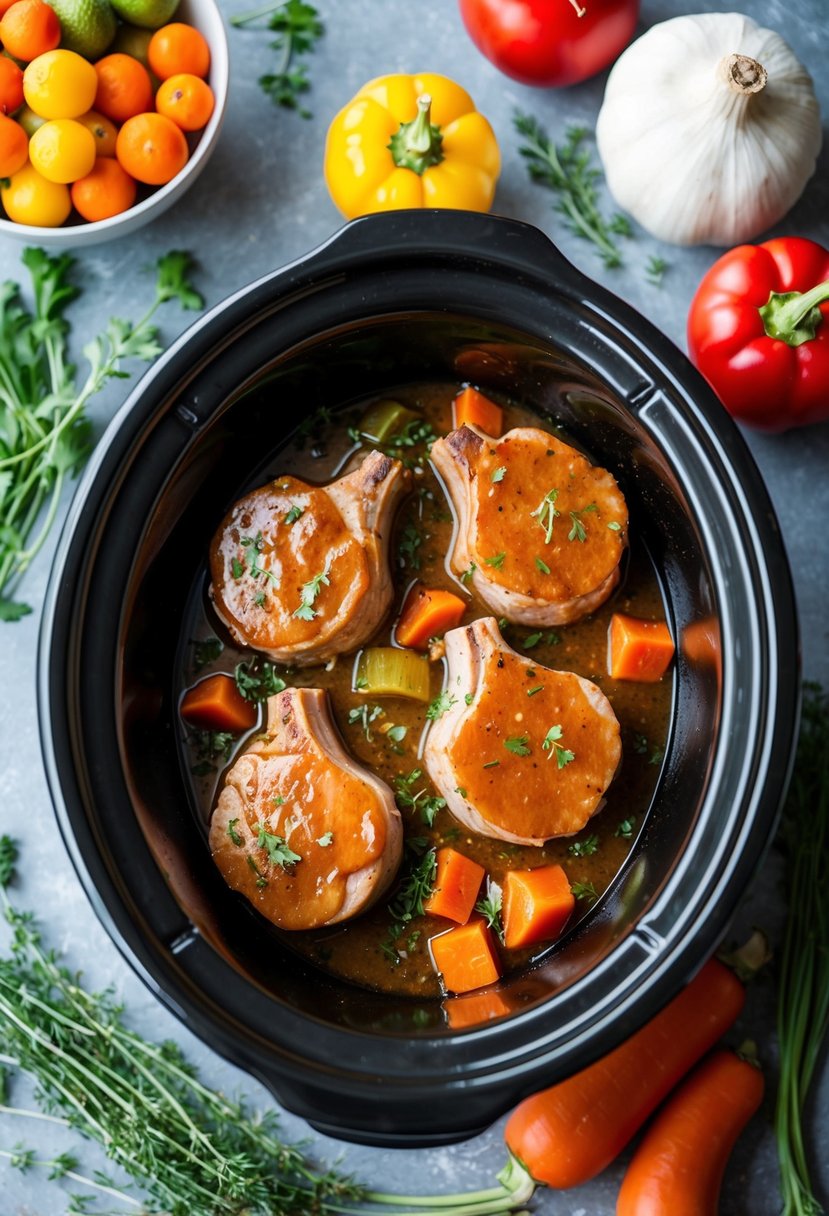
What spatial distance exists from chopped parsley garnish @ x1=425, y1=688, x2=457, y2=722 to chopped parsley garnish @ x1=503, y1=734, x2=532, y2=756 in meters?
0.15

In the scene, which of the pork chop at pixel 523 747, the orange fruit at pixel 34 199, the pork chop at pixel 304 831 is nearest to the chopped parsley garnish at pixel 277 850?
the pork chop at pixel 304 831

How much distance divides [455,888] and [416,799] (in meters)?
0.22

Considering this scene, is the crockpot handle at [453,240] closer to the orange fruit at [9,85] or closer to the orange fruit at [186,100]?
the orange fruit at [186,100]

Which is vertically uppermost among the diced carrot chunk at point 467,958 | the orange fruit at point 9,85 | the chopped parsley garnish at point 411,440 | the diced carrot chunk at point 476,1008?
the orange fruit at point 9,85

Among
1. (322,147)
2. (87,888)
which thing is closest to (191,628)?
(87,888)

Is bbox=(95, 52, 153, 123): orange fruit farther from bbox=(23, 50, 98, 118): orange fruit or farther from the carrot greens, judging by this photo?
the carrot greens

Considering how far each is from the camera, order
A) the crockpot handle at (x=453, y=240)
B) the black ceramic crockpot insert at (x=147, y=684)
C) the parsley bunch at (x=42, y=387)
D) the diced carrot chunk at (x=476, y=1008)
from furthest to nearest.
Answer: the parsley bunch at (x=42, y=387) → the diced carrot chunk at (x=476, y=1008) → the crockpot handle at (x=453, y=240) → the black ceramic crockpot insert at (x=147, y=684)

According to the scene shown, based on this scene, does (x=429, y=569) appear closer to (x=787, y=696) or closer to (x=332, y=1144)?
(x=787, y=696)

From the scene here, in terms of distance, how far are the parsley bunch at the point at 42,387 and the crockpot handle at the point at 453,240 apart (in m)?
0.81

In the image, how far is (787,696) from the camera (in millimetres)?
2086

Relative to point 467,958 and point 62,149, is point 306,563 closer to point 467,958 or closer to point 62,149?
Answer: point 467,958

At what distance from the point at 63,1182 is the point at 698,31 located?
320 centimetres

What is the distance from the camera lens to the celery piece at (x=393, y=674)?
2.61 meters

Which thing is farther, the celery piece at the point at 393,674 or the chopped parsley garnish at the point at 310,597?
the celery piece at the point at 393,674
